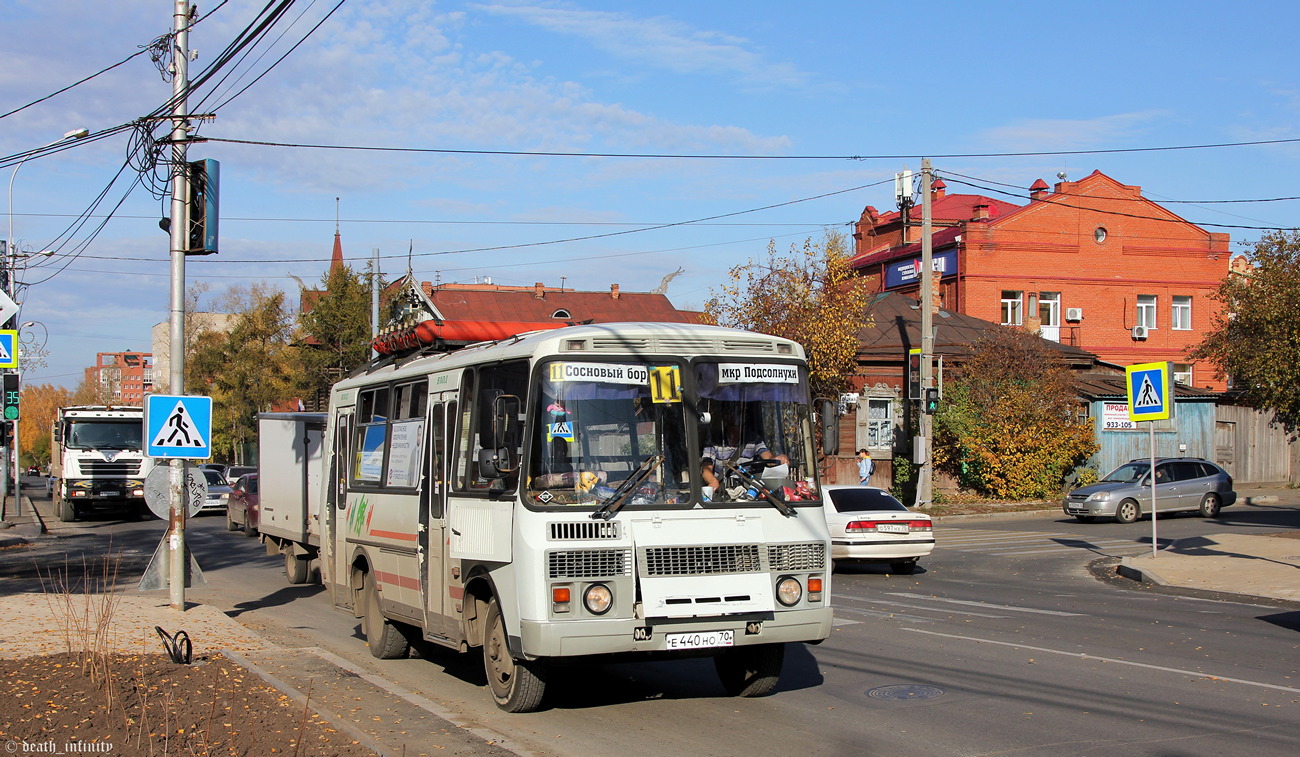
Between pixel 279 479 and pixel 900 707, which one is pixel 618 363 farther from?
pixel 279 479

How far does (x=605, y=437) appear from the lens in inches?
317

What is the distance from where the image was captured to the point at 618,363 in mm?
8258

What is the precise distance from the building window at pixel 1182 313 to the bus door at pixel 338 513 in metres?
47.6

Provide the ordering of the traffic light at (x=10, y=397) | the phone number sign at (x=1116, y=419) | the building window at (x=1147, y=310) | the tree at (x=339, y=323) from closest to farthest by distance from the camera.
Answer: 1. the traffic light at (x=10, y=397)
2. the phone number sign at (x=1116, y=419)
3. the tree at (x=339, y=323)
4. the building window at (x=1147, y=310)

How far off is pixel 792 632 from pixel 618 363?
7.61 feet

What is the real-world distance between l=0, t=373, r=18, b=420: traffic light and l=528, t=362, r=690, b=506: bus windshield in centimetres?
2928

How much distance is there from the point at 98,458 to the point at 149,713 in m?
29.8

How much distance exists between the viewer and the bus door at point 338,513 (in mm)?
12227

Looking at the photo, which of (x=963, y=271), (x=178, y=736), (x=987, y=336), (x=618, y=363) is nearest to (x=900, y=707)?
(x=618, y=363)

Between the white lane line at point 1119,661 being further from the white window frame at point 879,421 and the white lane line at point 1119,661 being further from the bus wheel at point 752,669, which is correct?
the white window frame at point 879,421

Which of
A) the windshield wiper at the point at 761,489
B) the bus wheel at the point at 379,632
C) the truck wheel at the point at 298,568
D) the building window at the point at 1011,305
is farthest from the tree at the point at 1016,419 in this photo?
the windshield wiper at the point at 761,489

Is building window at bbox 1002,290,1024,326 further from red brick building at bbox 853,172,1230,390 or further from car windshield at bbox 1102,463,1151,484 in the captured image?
car windshield at bbox 1102,463,1151,484

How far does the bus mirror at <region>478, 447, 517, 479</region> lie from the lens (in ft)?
26.3

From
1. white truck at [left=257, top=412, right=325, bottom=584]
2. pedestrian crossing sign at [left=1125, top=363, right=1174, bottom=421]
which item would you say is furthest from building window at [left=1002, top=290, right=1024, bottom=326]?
white truck at [left=257, top=412, right=325, bottom=584]
